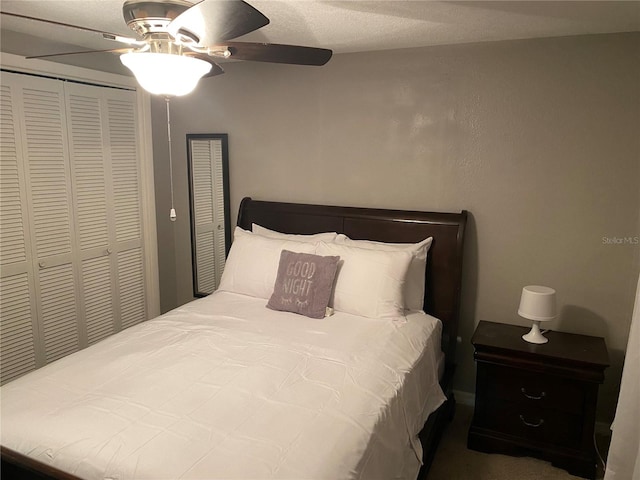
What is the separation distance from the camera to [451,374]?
9.24ft

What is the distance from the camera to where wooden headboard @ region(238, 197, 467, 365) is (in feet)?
9.18

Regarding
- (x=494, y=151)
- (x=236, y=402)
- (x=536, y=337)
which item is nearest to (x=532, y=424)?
(x=536, y=337)

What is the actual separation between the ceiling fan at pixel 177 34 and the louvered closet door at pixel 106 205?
1.61 metres

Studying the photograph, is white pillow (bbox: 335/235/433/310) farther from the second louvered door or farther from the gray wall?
the second louvered door

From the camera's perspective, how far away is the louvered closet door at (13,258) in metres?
2.60

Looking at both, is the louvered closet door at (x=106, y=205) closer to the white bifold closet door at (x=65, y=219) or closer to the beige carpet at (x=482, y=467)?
the white bifold closet door at (x=65, y=219)

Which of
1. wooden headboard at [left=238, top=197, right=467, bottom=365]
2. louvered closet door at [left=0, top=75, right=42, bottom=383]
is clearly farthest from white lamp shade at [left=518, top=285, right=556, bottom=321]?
louvered closet door at [left=0, top=75, right=42, bottom=383]

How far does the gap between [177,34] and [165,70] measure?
0.13 meters

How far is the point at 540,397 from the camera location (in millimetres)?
2393

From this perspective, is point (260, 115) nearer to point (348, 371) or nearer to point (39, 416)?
point (348, 371)

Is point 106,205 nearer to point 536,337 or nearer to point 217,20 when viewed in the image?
point 217,20

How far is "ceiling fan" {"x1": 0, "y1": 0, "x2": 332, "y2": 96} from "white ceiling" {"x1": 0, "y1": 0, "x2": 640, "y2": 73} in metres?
0.55

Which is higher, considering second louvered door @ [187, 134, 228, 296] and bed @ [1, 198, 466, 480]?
second louvered door @ [187, 134, 228, 296]

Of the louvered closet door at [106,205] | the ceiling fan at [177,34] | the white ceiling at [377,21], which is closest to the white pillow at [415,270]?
the white ceiling at [377,21]
